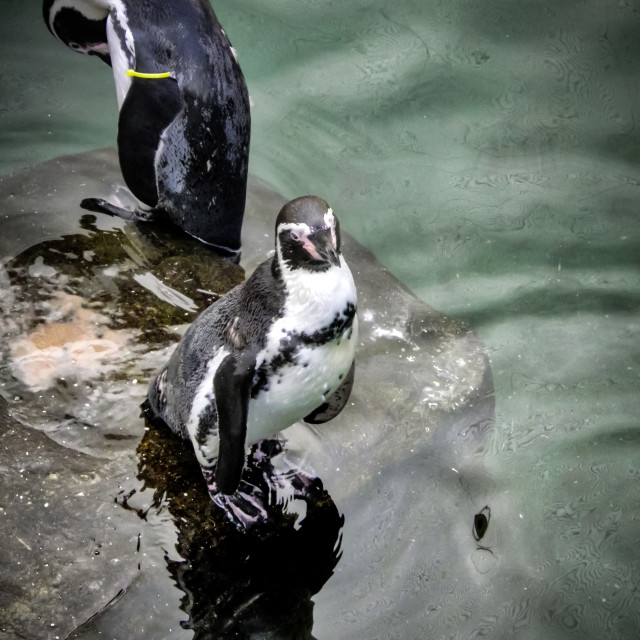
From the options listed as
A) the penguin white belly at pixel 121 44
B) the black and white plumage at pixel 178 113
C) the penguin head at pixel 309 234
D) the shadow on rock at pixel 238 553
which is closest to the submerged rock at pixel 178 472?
the shadow on rock at pixel 238 553

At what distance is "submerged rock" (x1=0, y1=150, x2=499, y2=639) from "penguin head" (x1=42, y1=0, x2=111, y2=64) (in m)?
0.65

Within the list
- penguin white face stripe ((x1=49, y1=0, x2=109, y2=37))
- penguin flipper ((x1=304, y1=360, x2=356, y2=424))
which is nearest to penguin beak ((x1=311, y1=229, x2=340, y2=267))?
penguin flipper ((x1=304, y1=360, x2=356, y2=424))

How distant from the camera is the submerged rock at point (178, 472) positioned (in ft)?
6.00

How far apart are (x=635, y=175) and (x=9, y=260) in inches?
92.7

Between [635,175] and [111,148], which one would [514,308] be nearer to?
[635,175]

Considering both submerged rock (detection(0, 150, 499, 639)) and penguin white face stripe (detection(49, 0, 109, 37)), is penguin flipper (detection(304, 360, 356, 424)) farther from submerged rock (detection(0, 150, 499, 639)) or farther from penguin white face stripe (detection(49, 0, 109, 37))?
penguin white face stripe (detection(49, 0, 109, 37))

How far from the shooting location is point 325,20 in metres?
3.86

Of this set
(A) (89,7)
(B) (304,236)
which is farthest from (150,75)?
(B) (304,236)

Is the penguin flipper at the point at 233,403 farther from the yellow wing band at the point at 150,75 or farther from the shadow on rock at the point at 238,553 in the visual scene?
the yellow wing band at the point at 150,75

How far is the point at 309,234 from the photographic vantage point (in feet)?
5.50

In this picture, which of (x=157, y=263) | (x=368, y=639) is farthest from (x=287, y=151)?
(x=368, y=639)

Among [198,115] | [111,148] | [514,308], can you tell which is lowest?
[514,308]

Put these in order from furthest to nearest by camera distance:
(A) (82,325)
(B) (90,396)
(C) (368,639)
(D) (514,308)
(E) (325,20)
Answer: (E) (325,20)
(D) (514,308)
(A) (82,325)
(B) (90,396)
(C) (368,639)

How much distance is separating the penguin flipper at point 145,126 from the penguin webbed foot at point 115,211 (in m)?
0.04
